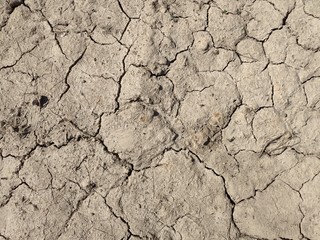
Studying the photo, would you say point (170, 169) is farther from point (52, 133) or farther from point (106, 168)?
point (52, 133)

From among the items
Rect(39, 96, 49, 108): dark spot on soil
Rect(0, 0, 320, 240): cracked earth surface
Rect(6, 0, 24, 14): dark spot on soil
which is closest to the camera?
Rect(0, 0, 320, 240): cracked earth surface

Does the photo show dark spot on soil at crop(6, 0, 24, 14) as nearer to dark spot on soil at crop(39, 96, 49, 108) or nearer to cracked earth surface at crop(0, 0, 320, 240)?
cracked earth surface at crop(0, 0, 320, 240)

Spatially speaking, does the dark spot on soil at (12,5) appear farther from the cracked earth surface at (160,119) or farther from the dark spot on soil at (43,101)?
the dark spot on soil at (43,101)

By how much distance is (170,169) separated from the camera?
2863 millimetres

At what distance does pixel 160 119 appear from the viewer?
2945 mm

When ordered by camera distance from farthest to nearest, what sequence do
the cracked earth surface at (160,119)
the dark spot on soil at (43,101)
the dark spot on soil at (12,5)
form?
the dark spot on soil at (12,5), the dark spot on soil at (43,101), the cracked earth surface at (160,119)

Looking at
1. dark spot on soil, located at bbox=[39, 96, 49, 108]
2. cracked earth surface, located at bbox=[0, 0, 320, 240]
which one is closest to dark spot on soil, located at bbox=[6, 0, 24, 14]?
cracked earth surface, located at bbox=[0, 0, 320, 240]

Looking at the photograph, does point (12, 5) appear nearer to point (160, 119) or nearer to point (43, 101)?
point (43, 101)

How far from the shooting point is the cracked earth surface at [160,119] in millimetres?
2797

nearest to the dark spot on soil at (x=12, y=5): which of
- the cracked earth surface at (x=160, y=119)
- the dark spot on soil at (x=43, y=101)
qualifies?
the cracked earth surface at (x=160, y=119)

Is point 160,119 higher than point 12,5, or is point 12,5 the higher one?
point 12,5

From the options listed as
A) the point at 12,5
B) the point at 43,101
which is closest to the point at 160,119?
the point at 43,101

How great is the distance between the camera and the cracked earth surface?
110 inches

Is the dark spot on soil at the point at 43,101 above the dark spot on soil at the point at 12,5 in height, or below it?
below
